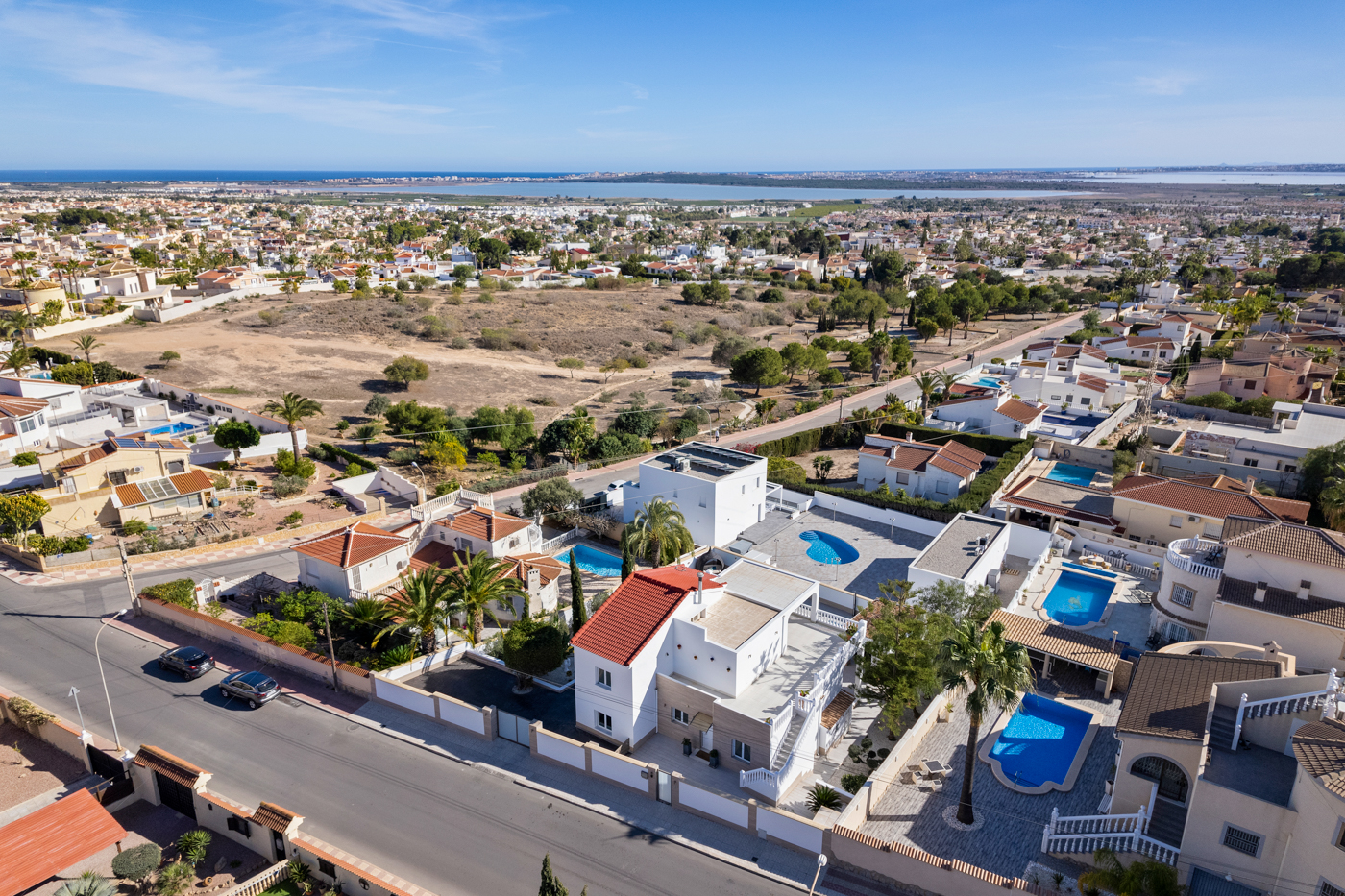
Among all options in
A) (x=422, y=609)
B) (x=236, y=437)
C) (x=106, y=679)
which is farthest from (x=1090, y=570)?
(x=236, y=437)

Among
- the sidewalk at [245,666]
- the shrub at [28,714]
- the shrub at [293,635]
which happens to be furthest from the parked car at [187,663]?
the shrub at [28,714]

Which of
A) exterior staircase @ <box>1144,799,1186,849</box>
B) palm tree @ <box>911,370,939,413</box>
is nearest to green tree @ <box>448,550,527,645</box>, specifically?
exterior staircase @ <box>1144,799,1186,849</box>

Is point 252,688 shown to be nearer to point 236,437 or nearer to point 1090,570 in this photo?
point 236,437

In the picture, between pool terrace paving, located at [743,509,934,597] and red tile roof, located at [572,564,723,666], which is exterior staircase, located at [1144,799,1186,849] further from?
pool terrace paving, located at [743,509,934,597]

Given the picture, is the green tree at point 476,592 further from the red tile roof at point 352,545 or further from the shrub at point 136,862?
the shrub at point 136,862

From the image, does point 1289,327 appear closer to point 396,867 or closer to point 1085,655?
point 1085,655

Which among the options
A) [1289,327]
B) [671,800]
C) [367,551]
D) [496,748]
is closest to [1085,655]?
A: [671,800]
